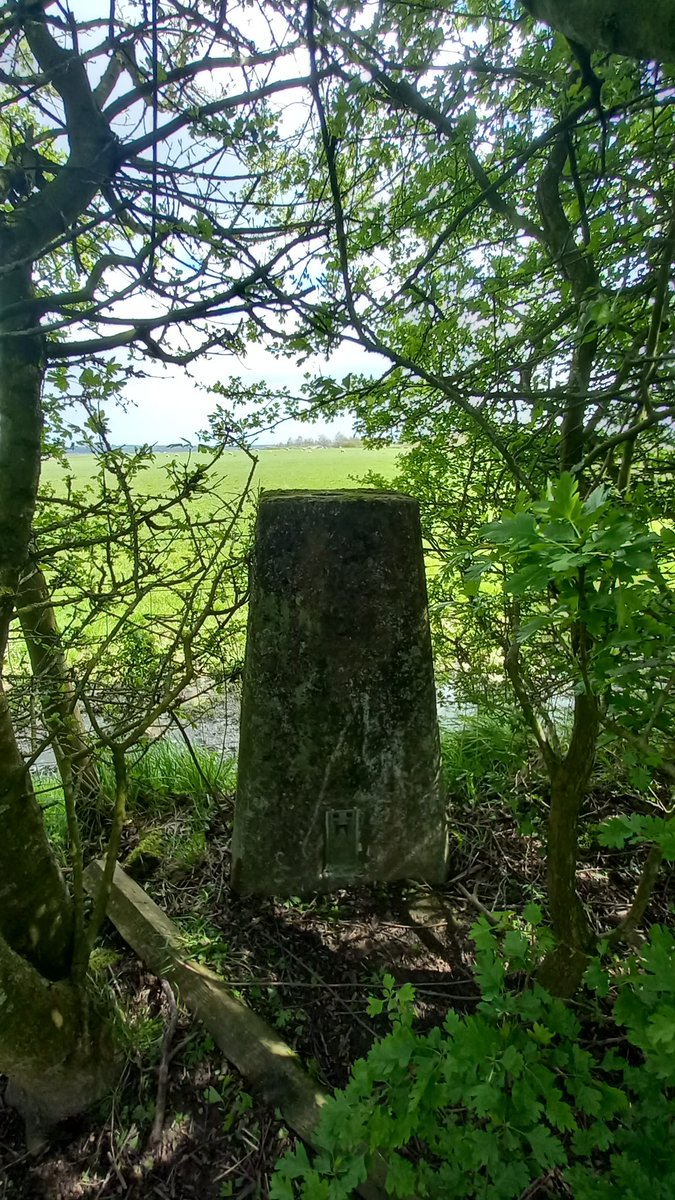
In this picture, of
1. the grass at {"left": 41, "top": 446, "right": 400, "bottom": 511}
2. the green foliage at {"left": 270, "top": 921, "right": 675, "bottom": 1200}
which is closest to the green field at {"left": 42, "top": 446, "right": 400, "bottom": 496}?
the grass at {"left": 41, "top": 446, "right": 400, "bottom": 511}

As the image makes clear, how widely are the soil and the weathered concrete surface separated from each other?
0.17 meters

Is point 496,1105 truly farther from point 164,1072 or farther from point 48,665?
point 48,665

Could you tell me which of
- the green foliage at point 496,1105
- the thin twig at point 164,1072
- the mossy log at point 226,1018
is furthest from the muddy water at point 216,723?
the green foliage at point 496,1105

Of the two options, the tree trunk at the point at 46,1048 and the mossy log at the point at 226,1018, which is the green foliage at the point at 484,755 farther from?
the tree trunk at the point at 46,1048

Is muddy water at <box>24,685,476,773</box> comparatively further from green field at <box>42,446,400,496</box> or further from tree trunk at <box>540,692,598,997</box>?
tree trunk at <box>540,692,598,997</box>

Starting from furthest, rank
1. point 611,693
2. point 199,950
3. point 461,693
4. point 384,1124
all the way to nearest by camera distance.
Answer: point 461,693 < point 199,950 < point 611,693 < point 384,1124

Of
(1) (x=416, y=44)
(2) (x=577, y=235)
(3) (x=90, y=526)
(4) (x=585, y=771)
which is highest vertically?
(1) (x=416, y=44)

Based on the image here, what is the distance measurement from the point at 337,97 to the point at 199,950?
2729 millimetres

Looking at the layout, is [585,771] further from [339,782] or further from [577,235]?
[577,235]

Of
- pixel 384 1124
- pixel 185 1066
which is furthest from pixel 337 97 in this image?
pixel 185 1066

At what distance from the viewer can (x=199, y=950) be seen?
2043 millimetres

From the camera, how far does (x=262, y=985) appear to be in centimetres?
193

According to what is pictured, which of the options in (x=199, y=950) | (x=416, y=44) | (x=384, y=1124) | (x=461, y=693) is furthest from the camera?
(x=461, y=693)

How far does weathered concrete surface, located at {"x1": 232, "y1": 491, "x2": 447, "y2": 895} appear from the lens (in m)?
2.12
